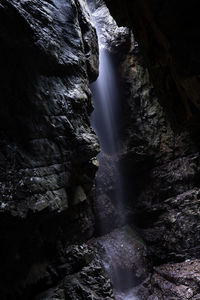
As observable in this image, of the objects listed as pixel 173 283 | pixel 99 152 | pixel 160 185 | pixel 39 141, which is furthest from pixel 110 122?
pixel 173 283

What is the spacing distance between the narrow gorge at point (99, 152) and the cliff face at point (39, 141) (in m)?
0.03

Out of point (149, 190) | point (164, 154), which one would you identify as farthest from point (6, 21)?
point (149, 190)

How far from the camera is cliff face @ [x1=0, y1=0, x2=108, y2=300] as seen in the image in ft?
17.2

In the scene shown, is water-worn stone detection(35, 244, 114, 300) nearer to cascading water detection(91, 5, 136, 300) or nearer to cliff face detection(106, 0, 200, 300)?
cliff face detection(106, 0, 200, 300)

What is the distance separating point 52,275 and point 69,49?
22.2ft

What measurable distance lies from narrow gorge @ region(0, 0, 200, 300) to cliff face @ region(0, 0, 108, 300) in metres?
0.03

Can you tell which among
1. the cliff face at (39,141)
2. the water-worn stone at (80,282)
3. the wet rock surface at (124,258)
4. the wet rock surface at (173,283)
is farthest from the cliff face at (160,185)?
the water-worn stone at (80,282)

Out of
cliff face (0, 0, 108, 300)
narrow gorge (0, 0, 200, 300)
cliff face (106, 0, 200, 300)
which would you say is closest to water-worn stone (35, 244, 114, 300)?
narrow gorge (0, 0, 200, 300)

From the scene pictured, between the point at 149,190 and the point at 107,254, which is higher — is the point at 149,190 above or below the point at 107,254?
above

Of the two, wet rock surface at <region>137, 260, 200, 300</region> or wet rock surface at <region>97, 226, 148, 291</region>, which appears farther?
wet rock surface at <region>97, 226, 148, 291</region>

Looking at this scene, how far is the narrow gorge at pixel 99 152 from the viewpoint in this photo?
4.08 m

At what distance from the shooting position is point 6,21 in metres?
5.23

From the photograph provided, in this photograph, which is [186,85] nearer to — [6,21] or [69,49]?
[6,21]

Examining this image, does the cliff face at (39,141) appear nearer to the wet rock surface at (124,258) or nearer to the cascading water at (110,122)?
the wet rock surface at (124,258)
